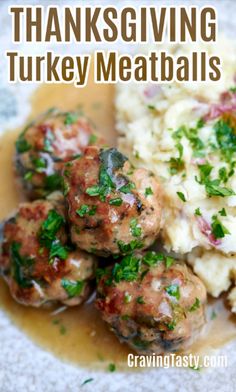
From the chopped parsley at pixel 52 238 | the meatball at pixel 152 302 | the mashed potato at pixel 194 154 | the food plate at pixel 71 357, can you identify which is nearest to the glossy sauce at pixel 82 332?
the food plate at pixel 71 357

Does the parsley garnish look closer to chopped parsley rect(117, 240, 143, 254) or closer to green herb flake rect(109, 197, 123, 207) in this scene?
chopped parsley rect(117, 240, 143, 254)

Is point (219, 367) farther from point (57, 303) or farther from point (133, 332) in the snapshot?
point (57, 303)

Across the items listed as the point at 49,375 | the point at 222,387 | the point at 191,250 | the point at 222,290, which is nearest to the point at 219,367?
the point at 222,387

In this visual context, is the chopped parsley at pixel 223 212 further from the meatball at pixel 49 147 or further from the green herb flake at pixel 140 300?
the meatball at pixel 49 147

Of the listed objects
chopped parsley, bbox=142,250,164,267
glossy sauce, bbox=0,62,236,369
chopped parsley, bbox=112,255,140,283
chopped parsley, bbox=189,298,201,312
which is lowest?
glossy sauce, bbox=0,62,236,369

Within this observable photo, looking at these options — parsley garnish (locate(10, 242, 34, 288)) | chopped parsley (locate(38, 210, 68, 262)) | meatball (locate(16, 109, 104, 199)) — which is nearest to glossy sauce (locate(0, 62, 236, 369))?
parsley garnish (locate(10, 242, 34, 288))

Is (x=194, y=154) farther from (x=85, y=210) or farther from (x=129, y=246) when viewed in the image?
(x=85, y=210)

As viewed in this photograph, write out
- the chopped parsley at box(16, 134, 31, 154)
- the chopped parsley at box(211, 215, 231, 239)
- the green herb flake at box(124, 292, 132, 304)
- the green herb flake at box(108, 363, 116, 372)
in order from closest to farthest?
the green herb flake at box(124, 292, 132, 304) → the chopped parsley at box(211, 215, 231, 239) → the green herb flake at box(108, 363, 116, 372) → the chopped parsley at box(16, 134, 31, 154)

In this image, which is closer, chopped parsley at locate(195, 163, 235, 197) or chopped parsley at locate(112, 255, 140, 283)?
chopped parsley at locate(112, 255, 140, 283)
